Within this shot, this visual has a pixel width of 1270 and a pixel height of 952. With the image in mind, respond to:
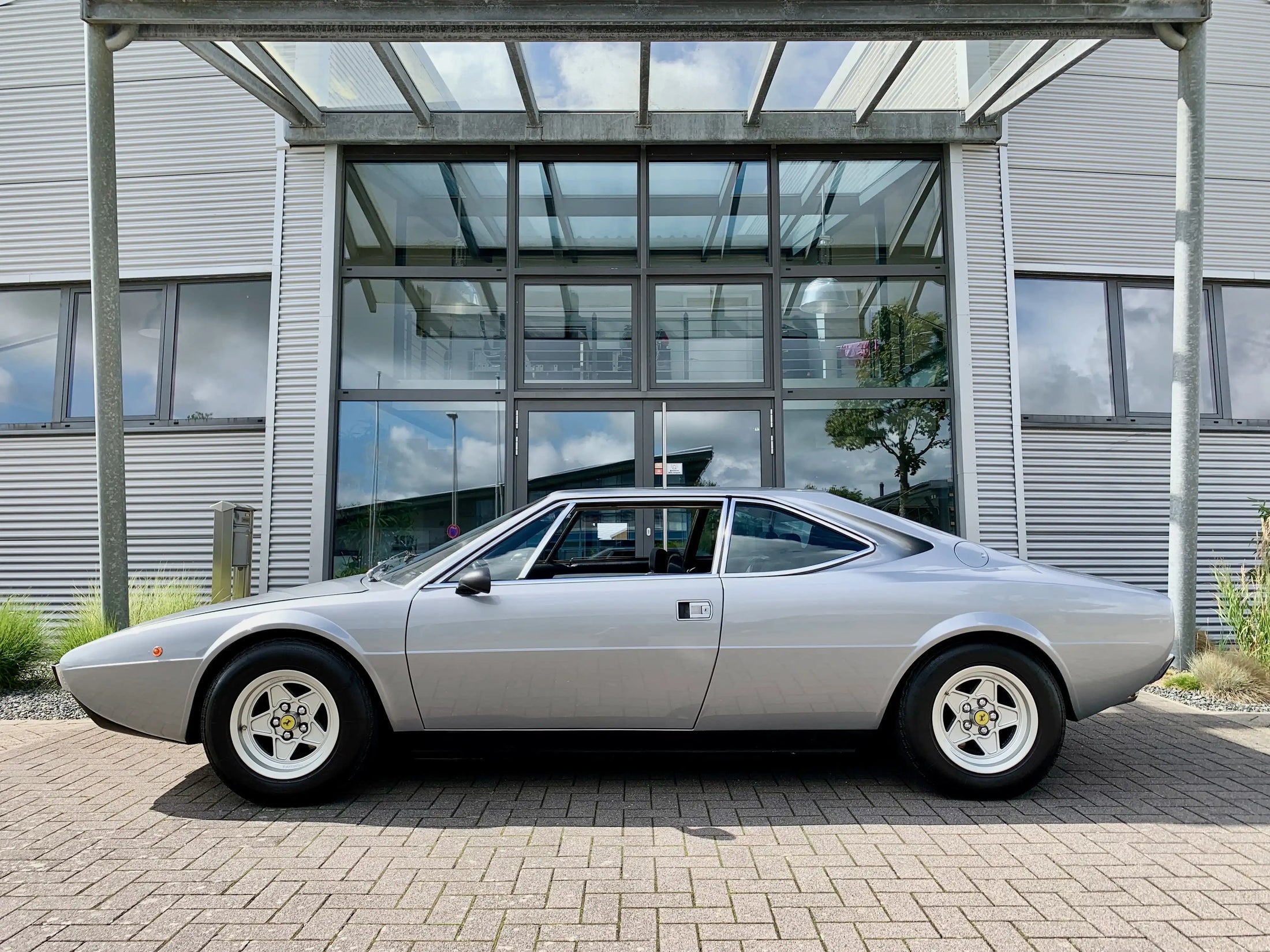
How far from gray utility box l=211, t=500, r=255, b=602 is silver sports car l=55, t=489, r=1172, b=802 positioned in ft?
11.1

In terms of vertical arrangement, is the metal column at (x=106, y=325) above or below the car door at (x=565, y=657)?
above

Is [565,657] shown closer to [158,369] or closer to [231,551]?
[231,551]

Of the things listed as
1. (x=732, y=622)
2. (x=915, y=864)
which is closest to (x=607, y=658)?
(x=732, y=622)

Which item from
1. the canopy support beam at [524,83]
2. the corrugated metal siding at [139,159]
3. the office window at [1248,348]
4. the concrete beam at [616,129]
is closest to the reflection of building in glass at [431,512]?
the corrugated metal siding at [139,159]

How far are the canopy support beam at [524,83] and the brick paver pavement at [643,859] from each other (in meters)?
5.29

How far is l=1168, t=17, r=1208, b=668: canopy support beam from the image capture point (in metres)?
6.30

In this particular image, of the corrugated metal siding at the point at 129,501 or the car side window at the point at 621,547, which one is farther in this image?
the corrugated metal siding at the point at 129,501

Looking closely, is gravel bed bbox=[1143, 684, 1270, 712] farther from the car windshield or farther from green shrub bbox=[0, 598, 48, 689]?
green shrub bbox=[0, 598, 48, 689]

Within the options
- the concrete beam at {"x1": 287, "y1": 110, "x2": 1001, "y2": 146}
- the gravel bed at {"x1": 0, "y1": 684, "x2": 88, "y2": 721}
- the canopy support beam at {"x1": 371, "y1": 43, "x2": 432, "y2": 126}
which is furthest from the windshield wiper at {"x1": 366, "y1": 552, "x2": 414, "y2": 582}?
the concrete beam at {"x1": 287, "y1": 110, "x2": 1001, "y2": 146}

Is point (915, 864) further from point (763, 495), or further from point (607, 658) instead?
point (763, 495)

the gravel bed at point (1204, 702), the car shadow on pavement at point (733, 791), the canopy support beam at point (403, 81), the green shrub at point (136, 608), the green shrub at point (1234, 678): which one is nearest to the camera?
the car shadow on pavement at point (733, 791)

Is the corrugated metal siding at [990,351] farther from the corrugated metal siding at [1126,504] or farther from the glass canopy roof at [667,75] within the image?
the glass canopy roof at [667,75]

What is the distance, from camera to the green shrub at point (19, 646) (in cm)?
619

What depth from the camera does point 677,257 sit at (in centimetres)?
843
